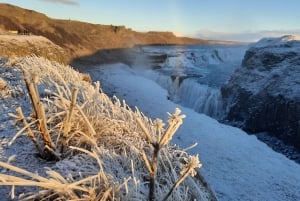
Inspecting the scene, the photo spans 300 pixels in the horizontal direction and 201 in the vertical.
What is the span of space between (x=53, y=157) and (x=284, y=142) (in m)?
19.1

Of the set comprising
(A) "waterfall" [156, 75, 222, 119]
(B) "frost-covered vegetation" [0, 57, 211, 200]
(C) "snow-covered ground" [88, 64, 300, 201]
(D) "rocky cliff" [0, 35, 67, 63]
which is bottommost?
(A) "waterfall" [156, 75, 222, 119]

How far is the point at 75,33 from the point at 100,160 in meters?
61.1

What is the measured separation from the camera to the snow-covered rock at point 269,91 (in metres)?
22.2

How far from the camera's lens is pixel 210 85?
31453 millimetres

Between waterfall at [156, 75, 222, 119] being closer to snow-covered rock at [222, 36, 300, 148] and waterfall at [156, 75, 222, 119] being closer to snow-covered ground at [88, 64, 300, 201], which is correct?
snow-covered rock at [222, 36, 300, 148]

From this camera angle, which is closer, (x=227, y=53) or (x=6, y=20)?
(x=6, y=20)

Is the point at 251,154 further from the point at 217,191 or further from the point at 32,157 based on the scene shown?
the point at 32,157

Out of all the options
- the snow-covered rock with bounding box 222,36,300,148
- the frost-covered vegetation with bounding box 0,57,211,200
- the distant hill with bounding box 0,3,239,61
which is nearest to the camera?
the frost-covered vegetation with bounding box 0,57,211,200

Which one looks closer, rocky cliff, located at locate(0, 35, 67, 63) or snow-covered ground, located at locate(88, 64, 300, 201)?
snow-covered ground, located at locate(88, 64, 300, 201)

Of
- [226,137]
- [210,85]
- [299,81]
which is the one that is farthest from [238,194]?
[210,85]

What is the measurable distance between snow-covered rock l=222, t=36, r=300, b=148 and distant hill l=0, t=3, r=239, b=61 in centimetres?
1540

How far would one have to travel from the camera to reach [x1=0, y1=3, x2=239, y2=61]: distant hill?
172 ft

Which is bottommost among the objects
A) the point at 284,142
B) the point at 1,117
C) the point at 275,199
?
the point at 284,142

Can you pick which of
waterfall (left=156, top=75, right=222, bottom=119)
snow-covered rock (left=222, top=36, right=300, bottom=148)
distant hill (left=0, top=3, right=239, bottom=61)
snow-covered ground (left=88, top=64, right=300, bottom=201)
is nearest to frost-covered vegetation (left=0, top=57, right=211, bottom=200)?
snow-covered ground (left=88, top=64, right=300, bottom=201)
